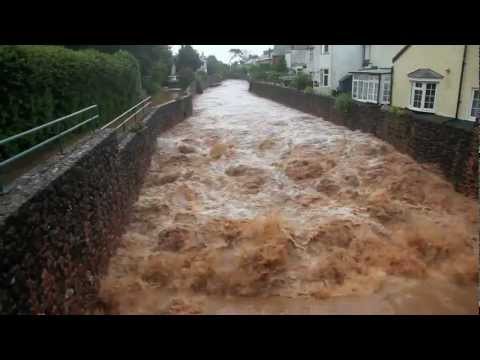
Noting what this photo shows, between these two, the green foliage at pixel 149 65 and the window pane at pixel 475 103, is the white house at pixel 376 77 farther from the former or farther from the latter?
the green foliage at pixel 149 65

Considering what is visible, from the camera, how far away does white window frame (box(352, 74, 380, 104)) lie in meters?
23.0

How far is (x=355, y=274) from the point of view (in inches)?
317

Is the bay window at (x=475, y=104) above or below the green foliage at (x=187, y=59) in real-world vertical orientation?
below

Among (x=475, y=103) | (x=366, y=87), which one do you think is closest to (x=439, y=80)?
(x=475, y=103)

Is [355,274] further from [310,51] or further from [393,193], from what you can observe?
[310,51]

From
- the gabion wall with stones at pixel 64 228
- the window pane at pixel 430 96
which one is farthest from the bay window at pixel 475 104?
the gabion wall with stones at pixel 64 228

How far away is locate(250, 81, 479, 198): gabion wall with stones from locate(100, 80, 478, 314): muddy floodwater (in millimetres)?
423

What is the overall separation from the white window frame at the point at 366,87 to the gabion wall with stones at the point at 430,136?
3.58 meters

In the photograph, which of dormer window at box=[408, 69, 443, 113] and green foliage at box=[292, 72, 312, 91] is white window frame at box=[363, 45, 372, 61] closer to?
green foliage at box=[292, 72, 312, 91]

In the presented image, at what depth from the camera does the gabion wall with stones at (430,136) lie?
37.9ft

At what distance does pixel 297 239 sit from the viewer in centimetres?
926

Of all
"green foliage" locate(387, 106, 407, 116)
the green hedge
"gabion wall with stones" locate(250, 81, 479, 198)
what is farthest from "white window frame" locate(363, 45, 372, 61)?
the green hedge
